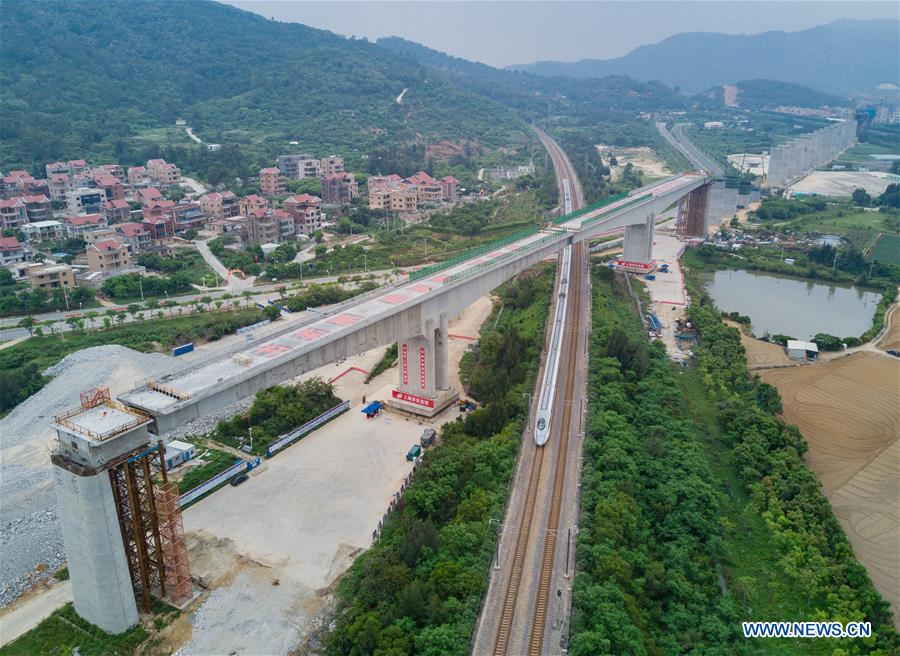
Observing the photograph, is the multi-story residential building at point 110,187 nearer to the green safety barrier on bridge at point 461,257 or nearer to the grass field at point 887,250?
the green safety barrier on bridge at point 461,257

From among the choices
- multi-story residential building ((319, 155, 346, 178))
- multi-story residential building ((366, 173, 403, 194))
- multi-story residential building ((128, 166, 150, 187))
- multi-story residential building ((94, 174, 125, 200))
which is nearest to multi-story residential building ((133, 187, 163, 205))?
multi-story residential building ((94, 174, 125, 200))

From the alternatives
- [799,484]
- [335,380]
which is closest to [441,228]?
[335,380]

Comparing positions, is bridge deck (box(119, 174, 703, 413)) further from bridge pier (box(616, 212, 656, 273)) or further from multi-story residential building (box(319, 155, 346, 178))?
multi-story residential building (box(319, 155, 346, 178))

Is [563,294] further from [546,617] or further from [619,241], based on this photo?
[546,617]

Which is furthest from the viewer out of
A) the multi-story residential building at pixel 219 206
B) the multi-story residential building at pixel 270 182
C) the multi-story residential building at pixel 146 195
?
the multi-story residential building at pixel 270 182

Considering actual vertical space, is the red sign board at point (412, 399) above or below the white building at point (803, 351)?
above

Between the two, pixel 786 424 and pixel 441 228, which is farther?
pixel 441 228

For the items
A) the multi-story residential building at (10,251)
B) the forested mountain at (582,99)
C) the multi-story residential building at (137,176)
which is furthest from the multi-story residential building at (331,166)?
the forested mountain at (582,99)
